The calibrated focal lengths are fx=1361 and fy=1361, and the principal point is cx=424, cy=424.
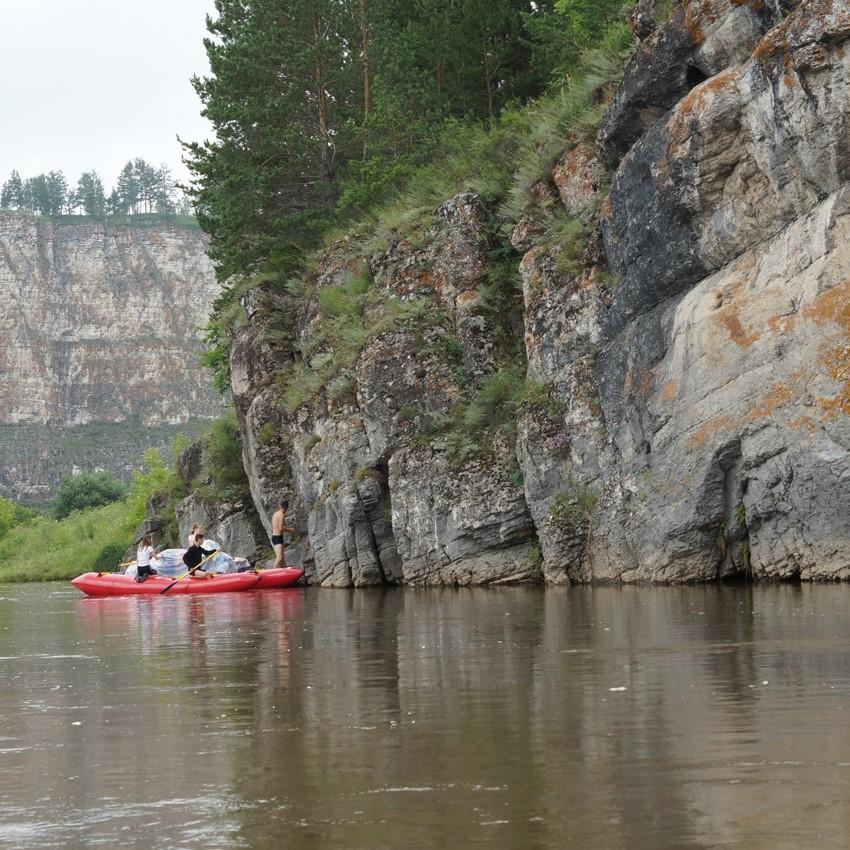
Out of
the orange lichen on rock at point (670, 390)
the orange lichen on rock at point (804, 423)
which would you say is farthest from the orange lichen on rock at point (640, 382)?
the orange lichen on rock at point (804, 423)

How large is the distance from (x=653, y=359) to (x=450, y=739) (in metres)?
16.1

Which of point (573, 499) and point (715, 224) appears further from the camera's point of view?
point (573, 499)

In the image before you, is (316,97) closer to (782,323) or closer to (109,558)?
(782,323)

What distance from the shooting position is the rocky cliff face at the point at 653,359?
19.7 metres

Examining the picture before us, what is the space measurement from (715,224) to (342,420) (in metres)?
11.4

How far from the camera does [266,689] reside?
395 inches

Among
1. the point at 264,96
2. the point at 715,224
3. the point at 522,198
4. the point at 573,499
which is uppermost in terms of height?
the point at 264,96

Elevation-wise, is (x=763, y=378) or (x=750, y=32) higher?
(x=750, y=32)

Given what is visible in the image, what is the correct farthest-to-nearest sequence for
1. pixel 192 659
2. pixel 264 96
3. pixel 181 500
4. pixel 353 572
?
pixel 181 500 < pixel 264 96 < pixel 353 572 < pixel 192 659

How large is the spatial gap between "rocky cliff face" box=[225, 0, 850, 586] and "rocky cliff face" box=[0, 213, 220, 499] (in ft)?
431

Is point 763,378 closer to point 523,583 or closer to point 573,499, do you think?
point 573,499

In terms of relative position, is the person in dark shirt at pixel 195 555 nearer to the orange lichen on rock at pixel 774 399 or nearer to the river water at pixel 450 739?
the orange lichen on rock at pixel 774 399

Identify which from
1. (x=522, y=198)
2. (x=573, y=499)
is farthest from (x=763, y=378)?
(x=522, y=198)

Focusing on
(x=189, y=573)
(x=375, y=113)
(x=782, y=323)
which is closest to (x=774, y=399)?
(x=782, y=323)
